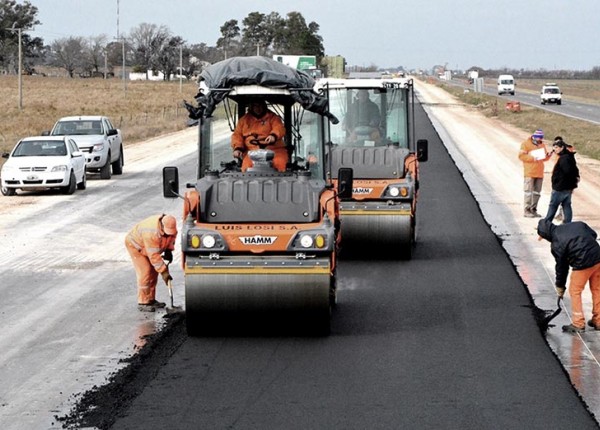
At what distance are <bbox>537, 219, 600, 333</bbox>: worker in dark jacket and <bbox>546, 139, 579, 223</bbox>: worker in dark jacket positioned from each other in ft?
26.9

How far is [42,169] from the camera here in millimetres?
28547

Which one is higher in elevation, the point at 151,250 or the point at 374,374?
the point at 151,250

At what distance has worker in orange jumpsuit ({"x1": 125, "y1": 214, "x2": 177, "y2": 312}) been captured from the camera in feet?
42.7

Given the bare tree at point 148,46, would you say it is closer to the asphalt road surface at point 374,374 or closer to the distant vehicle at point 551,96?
the distant vehicle at point 551,96

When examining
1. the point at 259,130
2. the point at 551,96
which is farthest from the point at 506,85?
the point at 259,130

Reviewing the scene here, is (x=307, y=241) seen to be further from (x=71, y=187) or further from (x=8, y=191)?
(x=8, y=191)

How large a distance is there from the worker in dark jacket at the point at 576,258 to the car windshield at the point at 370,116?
6304mm

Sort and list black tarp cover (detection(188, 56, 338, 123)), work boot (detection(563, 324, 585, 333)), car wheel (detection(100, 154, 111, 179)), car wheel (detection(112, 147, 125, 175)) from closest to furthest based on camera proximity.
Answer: black tarp cover (detection(188, 56, 338, 123)) < work boot (detection(563, 324, 585, 333)) < car wheel (detection(100, 154, 111, 179)) < car wheel (detection(112, 147, 125, 175))

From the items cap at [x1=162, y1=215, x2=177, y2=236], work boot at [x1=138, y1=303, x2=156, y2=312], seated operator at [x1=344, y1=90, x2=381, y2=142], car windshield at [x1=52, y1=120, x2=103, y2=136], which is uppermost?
seated operator at [x1=344, y1=90, x2=381, y2=142]

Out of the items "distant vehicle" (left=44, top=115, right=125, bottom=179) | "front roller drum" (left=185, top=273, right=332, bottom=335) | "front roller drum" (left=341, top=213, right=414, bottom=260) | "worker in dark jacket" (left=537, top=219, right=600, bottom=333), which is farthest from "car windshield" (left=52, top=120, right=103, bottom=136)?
"worker in dark jacket" (left=537, top=219, right=600, bottom=333)

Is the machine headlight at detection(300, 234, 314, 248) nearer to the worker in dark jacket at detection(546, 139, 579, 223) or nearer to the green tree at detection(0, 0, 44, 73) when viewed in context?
the worker in dark jacket at detection(546, 139, 579, 223)

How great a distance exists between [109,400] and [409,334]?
3.72 meters

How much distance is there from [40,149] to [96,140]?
336 cm

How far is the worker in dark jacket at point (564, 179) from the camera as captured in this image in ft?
67.2
